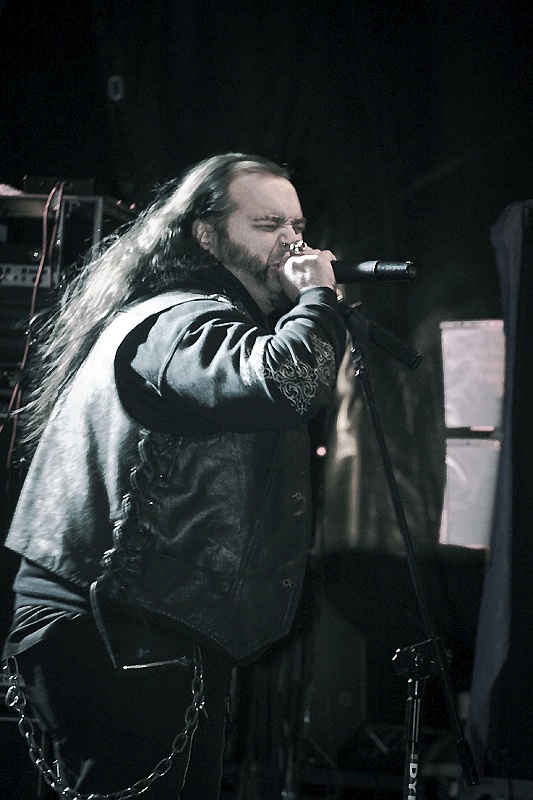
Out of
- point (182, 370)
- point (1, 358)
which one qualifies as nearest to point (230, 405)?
point (182, 370)

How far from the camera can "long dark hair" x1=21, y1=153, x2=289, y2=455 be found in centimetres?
140

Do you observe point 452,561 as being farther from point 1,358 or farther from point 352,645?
point 1,358

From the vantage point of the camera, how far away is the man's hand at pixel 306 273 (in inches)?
51.0

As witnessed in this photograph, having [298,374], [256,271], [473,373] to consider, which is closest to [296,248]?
[256,271]

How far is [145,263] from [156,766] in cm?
81

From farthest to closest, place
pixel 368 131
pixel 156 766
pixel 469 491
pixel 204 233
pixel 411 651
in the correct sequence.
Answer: pixel 368 131, pixel 469 491, pixel 204 233, pixel 411 651, pixel 156 766

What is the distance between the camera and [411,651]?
1284 mm

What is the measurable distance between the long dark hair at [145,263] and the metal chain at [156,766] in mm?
488

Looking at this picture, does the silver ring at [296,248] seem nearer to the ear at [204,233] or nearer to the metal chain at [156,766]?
the ear at [204,233]

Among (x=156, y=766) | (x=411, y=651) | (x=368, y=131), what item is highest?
(x=368, y=131)

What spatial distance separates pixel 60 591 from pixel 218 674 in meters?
0.26

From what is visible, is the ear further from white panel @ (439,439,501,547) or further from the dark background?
white panel @ (439,439,501,547)

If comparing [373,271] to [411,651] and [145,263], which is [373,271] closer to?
[145,263]

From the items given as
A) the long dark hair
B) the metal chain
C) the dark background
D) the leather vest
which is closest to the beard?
the long dark hair
